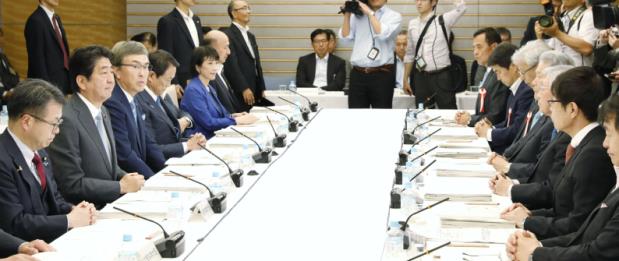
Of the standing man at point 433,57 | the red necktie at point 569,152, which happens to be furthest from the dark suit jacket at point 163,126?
the standing man at point 433,57

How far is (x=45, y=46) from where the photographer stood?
705 centimetres

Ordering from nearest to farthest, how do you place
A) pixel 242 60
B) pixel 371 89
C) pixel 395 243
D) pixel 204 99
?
1. pixel 395 243
2. pixel 204 99
3. pixel 371 89
4. pixel 242 60

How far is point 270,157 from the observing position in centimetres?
464

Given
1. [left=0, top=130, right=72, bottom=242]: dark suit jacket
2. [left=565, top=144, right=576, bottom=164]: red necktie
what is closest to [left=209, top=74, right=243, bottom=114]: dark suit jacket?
[left=0, top=130, right=72, bottom=242]: dark suit jacket

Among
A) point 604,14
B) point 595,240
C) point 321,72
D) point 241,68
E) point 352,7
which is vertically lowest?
point 321,72

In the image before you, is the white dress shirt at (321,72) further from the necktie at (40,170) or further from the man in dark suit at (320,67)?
the necktie at (40,170)

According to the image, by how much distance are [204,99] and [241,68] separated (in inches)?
75.0

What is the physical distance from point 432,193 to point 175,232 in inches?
43.9

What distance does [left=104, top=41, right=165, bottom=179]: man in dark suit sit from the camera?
15.4ft

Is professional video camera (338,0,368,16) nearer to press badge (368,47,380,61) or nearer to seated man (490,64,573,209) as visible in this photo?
press badge (368,47,380,61)

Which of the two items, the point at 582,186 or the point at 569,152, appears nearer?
the point at 582,186

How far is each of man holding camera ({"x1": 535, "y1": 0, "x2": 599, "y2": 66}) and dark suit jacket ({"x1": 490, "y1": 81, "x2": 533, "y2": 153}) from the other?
35 cm

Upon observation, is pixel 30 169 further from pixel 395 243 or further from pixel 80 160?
pixel 395 243

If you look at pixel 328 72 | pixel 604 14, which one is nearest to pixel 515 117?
pixel 604 14
